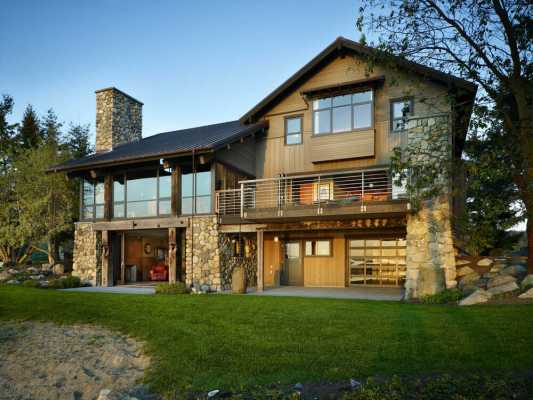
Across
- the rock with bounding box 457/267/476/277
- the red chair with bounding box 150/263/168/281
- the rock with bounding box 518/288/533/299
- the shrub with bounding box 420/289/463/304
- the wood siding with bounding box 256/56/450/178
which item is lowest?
the red chair with bounding box 150/263/168/281

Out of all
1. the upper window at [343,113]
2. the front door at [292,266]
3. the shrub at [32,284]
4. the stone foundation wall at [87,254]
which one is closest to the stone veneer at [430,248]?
the upper window at [343,113]

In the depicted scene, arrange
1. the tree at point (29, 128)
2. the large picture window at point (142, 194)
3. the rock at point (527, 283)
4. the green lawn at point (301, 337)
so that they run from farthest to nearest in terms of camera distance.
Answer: the tree at point (29, 128)
the large picture window at point (142, 194)
the rock at point (527, 283)
the green lawn at point (301, 337)

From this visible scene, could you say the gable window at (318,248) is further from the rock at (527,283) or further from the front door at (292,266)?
the rock at (527,283)

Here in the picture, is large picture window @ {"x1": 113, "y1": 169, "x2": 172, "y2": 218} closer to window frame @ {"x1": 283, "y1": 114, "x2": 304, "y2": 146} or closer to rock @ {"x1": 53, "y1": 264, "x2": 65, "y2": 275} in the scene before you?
window frame @ {"x1": 283, "y1": 114, "x2": 304, "y2": 146}

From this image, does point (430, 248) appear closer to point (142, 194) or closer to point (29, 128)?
point (142, 194)

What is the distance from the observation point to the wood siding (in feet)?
46.1

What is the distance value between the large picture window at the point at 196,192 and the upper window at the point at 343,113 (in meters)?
4.50

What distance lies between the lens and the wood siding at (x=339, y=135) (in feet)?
46.1

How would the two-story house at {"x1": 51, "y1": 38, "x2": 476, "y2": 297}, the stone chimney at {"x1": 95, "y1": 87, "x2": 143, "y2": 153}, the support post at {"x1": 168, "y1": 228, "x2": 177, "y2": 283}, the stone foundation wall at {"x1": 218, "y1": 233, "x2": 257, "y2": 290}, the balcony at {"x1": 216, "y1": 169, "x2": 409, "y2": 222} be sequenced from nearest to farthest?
the balcony at {"x1": 216, "y1": 169, "x2": 409, "y2": 222} → the two-story house at {"x1": 51, "y1": 38, "x2": 476, "y2": 297} → the stone foundation wall at {"x1": 218, "y1": 233, "x2": 257, "y2": 290} → the support post at {"x1": 168, "y1": 228, "x2": 177, "y2": 283} → the stone chimney at {"x1": 95, "y1": 87, "x2": 143, "y2": 153}

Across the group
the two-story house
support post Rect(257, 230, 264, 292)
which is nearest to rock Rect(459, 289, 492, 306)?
the two-story house

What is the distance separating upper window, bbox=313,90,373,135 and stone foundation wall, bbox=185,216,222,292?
17.5 feet

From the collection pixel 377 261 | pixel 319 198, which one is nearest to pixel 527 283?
pixel 377 261

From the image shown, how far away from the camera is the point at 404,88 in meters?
14.3

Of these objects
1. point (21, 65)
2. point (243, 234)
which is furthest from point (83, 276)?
point (21, 65)
